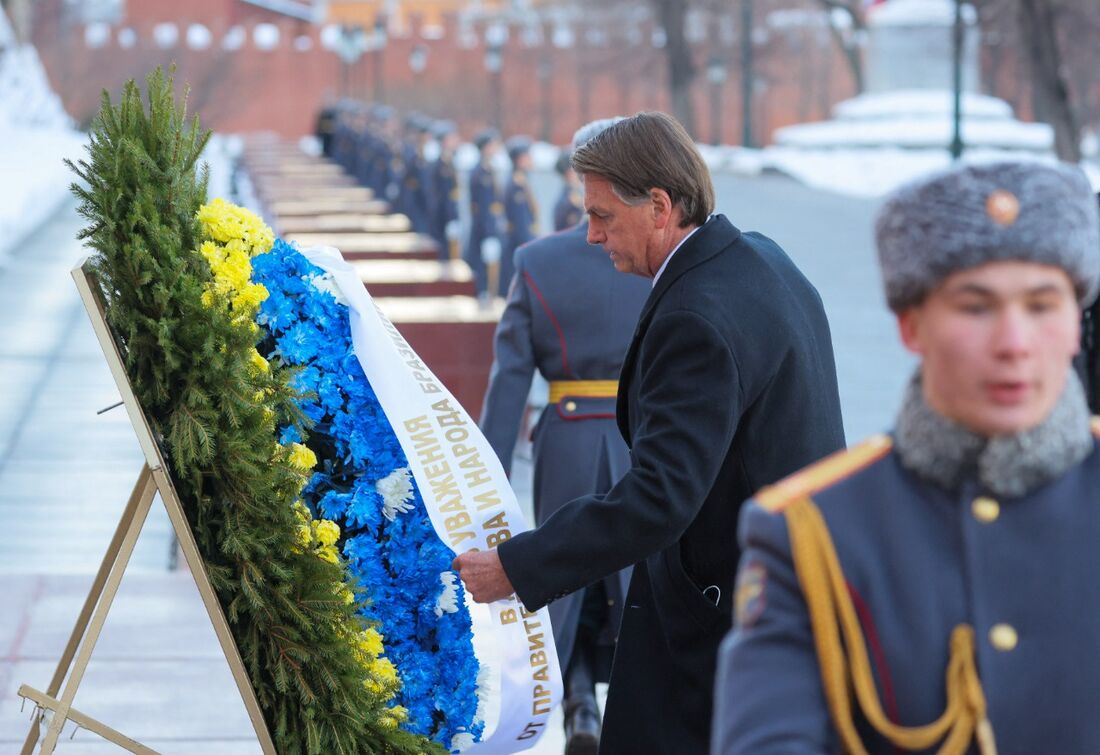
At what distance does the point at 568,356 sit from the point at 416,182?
1690 centimetres

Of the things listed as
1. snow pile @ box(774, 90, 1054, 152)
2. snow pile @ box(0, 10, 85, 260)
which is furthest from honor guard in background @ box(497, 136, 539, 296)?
snow pile @ box(774, 90, 1054, 152)

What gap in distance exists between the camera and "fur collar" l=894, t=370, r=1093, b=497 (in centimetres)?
183

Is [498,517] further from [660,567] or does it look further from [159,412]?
[159,412]

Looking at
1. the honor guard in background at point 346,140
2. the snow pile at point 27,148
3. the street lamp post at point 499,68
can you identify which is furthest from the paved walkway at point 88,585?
the street lamp post at point 499,68

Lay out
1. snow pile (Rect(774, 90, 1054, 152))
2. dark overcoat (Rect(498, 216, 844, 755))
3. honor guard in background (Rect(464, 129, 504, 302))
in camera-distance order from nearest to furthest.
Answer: dark overcoat (Rect(498, 216, 844, 755)) → honor guard in background (Rect(464, 129, 504, 302)) → snow pile (Rect(774, 90, 1054, 152))

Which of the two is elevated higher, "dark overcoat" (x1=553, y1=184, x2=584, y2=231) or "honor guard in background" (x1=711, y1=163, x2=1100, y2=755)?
"honor guard in background" (x1=711, y1=163, x2=1100, y2=755)

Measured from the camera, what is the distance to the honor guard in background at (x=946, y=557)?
1.83 meters

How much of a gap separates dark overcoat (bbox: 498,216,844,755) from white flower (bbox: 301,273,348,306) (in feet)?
2.08

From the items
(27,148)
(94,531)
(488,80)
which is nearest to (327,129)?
(27,148)

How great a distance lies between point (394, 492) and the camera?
3514 millimetres

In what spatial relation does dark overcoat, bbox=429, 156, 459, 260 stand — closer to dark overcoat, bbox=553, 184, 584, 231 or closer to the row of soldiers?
the row of soldiers

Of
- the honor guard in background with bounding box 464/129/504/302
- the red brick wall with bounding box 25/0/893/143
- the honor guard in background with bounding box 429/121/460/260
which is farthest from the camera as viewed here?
the red brick wall with bounding box 25/0/893/143

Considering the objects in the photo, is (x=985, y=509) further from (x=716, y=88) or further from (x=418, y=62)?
(x=418, y=62)

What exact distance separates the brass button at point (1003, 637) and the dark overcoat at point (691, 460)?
1138mm
